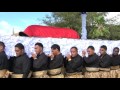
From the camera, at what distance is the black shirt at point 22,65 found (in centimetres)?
759

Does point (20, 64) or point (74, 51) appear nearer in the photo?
point (20, 64)

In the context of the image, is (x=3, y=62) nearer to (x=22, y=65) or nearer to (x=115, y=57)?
(x=22, y=65)

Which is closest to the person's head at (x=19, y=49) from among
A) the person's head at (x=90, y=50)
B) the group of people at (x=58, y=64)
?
the group of people at (x=58, y=64)

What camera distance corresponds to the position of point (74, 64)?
7.93m

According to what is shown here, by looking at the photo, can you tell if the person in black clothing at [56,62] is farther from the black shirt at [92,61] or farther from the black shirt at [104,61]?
the black shirt at [104,61]

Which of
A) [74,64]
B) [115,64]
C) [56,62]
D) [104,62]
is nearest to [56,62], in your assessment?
[56,62]

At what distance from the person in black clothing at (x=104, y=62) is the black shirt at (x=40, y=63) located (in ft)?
4.28

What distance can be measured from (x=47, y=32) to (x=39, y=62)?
738 mm

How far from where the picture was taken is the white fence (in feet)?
25.0

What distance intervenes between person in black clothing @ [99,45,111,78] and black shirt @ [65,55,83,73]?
485mm

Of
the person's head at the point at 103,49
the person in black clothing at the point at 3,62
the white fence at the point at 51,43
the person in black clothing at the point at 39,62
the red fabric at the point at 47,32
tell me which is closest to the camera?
the person in black clothing at the point at 3,62

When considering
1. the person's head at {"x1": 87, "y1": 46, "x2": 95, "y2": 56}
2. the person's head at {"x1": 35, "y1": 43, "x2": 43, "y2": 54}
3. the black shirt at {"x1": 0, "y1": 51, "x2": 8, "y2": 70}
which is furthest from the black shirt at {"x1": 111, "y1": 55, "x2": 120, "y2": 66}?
the black shirt at {"x1": 0, "y1": 51, "x2": 8, "y2": 70}
